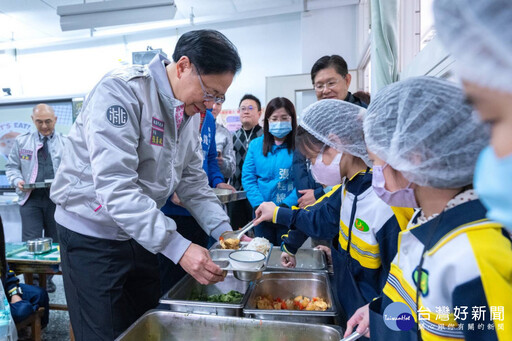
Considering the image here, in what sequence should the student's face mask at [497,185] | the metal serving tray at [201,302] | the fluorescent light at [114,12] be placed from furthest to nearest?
the fluorescent light at [114,12], the metal serving tray at [201,302], the student's face mask at [497,185]

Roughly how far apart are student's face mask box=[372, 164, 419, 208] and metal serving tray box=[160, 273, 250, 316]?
0.66 metres

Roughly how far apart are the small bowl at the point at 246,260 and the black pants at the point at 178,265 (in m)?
0.54

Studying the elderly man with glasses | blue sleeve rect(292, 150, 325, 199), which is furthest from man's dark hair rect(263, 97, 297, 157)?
the elderly man with glasses

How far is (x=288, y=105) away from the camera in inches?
102

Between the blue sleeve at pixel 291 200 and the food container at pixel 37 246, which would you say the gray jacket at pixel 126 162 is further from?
the food container at pixel 37 246

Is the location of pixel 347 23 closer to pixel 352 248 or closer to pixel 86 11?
pixel 86 11

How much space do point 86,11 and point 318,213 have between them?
14.2ft

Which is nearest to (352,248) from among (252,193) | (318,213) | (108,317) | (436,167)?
(318,213)

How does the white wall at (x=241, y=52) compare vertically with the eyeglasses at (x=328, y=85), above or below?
above

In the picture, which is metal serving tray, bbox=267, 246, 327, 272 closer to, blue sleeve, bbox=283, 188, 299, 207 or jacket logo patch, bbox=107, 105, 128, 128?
blue sleeve, bbox=283, 188, 299, 207

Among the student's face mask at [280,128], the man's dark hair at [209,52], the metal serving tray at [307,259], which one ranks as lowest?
the metal serving tray at [307,259]

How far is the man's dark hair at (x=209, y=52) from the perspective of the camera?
1.11 meters

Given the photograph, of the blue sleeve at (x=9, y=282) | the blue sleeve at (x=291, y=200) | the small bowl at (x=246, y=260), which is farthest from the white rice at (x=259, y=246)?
the blue sleeve at (x=9, y=282)

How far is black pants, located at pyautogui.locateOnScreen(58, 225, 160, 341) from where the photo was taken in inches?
46.2
